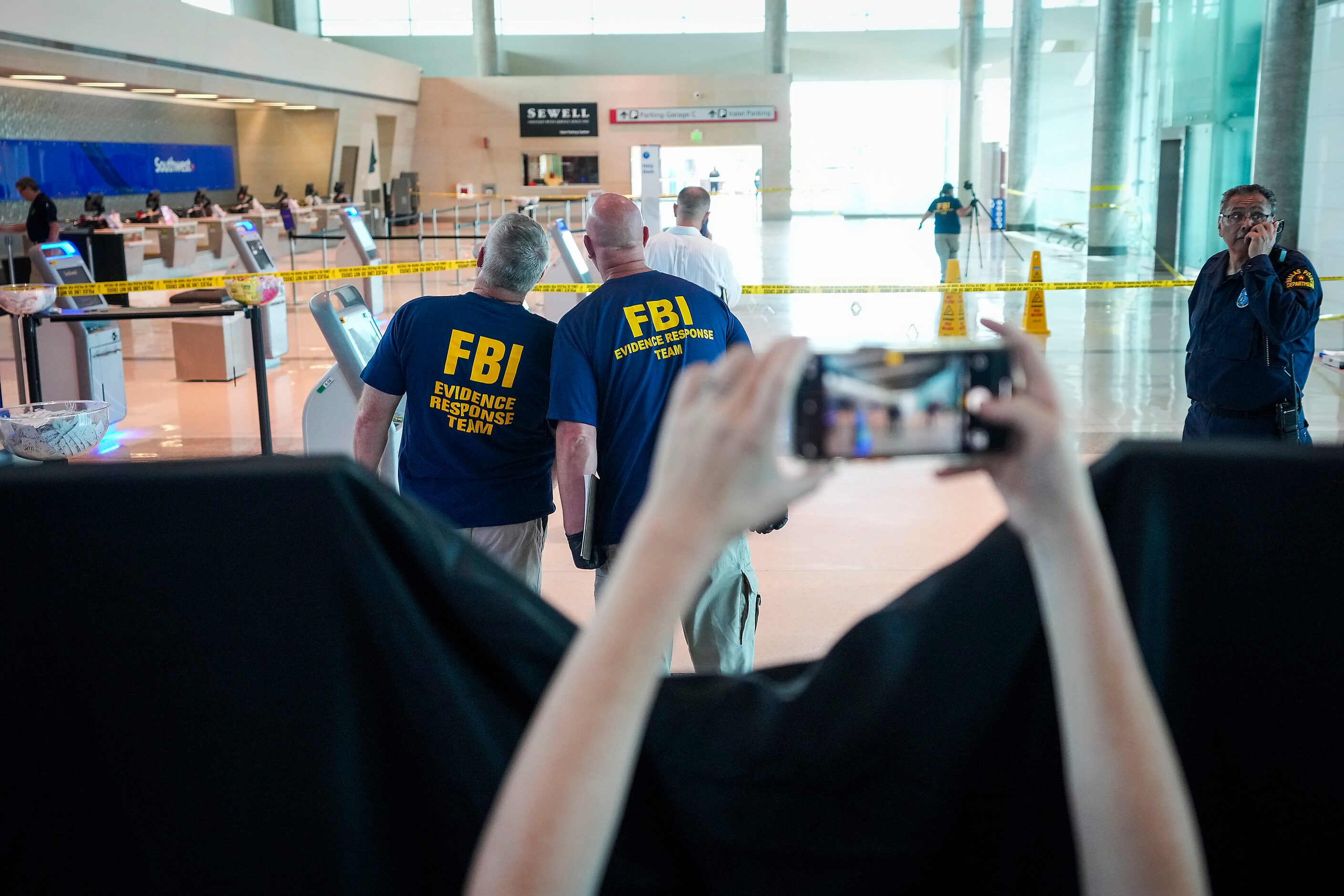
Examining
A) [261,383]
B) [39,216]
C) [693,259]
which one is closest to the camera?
[693,259]

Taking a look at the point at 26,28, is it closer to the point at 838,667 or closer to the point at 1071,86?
the point at 838,667

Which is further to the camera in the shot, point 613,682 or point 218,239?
point 218,239

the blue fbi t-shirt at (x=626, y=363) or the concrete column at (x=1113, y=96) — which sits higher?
the concrete column at (x=1113, y=96)

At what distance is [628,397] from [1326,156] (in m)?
12.8

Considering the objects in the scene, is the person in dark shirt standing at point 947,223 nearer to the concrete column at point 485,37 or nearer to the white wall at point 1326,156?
the white wall at point 1326,156

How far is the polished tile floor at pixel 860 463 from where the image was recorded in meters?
4.83

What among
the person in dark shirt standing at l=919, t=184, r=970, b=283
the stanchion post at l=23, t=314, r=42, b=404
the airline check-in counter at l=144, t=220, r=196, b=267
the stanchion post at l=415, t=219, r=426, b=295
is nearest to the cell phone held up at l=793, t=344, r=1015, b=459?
the stanchion post at l=23, t=314, r=42, b=404

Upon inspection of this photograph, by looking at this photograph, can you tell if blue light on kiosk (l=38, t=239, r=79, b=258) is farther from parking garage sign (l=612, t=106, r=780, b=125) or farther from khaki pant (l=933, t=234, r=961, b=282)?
parking garage sign (l=612, t=106, r=780, b=125)

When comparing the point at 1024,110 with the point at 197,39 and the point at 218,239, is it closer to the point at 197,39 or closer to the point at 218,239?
the point at 197,39

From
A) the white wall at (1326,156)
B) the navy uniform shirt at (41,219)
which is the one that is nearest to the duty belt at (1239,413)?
the white wall at (1326,156)

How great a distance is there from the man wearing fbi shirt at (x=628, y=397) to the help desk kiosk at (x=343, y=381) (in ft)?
3.26

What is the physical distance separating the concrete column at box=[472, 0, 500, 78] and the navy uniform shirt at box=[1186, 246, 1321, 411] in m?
31.7

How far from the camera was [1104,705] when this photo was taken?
0.85 m

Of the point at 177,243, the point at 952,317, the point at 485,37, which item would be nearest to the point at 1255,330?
the point at 952,317
